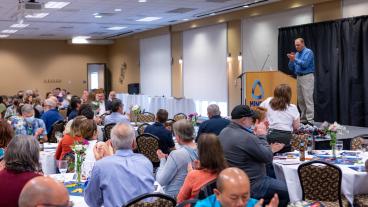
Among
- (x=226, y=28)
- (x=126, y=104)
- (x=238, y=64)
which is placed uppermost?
(x=226, y=28)

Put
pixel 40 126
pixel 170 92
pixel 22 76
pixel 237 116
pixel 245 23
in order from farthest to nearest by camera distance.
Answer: pixel 22 76, pixel 170 92, pixel 245 23, pixel 40 126, pixel 237 116

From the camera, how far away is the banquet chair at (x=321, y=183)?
193 inches

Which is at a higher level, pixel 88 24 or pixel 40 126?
pixel 88 24

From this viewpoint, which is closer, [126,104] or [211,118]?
[211,118]

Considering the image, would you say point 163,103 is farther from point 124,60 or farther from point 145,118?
point 124,60

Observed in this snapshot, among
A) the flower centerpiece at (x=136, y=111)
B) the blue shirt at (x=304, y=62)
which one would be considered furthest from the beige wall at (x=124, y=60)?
the blue shirt at (x=304, y=62)

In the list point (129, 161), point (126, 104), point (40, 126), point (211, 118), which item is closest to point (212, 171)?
point (129, 161)

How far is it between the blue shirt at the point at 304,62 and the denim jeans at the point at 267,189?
15.0 feet

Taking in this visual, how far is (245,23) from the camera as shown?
48.4 feet

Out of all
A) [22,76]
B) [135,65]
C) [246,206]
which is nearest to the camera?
[246,206]

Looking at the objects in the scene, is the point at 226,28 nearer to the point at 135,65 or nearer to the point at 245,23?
the point at 245,23

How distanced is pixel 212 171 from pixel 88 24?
1500 centimetres

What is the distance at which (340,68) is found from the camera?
11367mm

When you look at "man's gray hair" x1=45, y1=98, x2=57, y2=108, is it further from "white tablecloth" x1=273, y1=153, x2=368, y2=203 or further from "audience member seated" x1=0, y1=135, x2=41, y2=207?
"audience member seated" x1=0, y1=135, x2=41, y2=207
